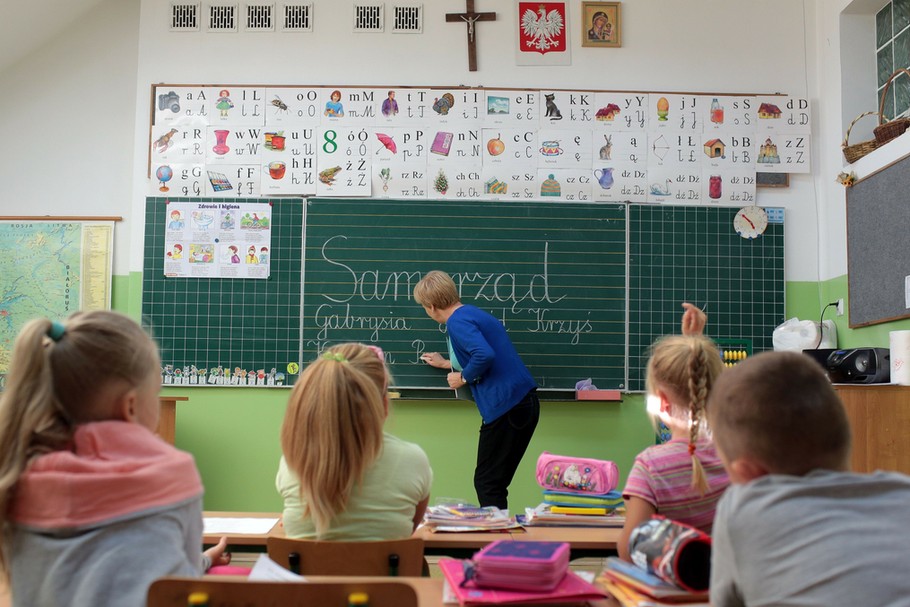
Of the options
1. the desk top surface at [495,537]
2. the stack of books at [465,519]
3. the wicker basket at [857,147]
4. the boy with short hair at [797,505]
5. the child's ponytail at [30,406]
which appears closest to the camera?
the boy with short hair at [797,505]

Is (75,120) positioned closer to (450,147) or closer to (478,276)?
(450,147)

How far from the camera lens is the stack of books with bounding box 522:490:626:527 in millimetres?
2623

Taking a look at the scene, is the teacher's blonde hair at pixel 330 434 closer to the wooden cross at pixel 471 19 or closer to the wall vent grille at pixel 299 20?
the wooden cross at pixel 471 19

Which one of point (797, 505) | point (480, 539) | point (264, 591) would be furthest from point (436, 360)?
point (797, 505)

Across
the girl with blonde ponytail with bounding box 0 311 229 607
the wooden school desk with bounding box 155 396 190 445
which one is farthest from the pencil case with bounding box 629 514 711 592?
the wooden school desk with bounding box 155 396 190 445

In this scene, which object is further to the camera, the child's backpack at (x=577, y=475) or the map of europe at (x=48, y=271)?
the map of europe at (x=48, y=271)

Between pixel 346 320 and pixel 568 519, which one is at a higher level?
pixel 346 320

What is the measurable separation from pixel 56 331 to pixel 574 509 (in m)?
1.65

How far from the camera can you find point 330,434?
7.25 feet

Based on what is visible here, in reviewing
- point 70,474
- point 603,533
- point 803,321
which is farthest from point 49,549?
point 803,321

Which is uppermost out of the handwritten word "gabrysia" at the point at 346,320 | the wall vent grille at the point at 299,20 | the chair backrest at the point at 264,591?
the wall vent grille at the point at 299,20

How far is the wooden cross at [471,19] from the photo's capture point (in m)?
5.38

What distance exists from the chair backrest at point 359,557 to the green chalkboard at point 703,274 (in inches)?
139

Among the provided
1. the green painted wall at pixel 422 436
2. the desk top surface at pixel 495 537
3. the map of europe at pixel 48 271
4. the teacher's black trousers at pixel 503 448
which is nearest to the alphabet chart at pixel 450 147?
the map of europe at pixel 48 271
